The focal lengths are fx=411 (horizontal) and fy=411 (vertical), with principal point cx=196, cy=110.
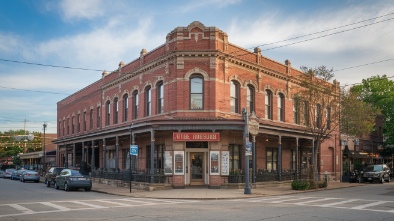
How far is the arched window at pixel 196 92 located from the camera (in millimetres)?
28000

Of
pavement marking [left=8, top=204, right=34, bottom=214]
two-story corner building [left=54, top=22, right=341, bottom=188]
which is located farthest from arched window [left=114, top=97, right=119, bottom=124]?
pavement marking [left=8, top=204, right=34, bottom=214]

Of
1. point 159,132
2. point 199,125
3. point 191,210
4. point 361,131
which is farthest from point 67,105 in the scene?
point 191,210

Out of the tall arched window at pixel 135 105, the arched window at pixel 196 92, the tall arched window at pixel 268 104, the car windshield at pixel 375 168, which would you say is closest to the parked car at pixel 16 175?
the tall arched window at pixel 135 105

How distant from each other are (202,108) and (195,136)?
238 centimetres

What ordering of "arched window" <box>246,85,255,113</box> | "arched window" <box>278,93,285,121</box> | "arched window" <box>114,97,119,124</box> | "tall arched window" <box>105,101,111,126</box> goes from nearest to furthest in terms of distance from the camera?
1. "arched window" <box>246,85,255,113</box>
2. "arched window" <box>278,93,285,121</box>
3. "arched window" <box>114,97,119,124</box>
4. "tall arched window" <box>105,101,111,126</box>

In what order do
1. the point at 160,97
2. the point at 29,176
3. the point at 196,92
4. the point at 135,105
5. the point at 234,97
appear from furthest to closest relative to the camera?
the point at 29,176
the point at 135,105
the point at 160,97
the point at 234,97
the point at 196,92

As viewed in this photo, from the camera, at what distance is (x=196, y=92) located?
1108 inches

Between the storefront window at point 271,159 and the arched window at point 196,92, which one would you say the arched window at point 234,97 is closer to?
the arched window at point 196,92

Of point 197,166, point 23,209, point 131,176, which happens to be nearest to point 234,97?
point 197,166

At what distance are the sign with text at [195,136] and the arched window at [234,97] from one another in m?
3.71

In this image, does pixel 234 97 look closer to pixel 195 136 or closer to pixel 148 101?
pixel 195 136

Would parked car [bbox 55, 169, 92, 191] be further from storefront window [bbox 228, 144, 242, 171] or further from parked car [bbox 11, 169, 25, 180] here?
parked car [bbox 11, 169, 25, 180]

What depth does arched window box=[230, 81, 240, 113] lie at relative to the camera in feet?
97.0

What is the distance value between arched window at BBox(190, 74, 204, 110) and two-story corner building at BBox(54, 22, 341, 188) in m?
0.07
